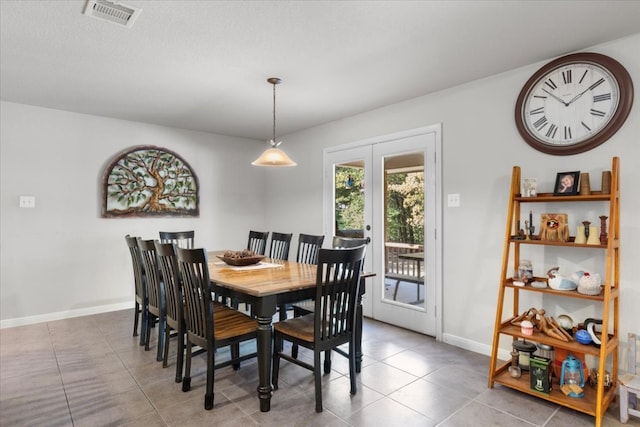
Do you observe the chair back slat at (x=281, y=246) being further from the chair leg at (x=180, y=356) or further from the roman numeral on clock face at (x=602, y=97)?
the roman numeral on clock face at (x=602, y=97)

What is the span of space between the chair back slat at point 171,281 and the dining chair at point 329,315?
0.69 m

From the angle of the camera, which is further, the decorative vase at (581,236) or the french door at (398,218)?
the french door at (398,218)

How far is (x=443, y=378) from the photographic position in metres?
2.65

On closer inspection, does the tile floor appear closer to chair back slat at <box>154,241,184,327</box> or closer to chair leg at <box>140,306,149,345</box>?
chair leg at <box>140,306,149,345</box>

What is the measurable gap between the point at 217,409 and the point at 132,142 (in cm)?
362

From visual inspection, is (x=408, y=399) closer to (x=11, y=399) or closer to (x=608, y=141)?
(x=608, y=141)

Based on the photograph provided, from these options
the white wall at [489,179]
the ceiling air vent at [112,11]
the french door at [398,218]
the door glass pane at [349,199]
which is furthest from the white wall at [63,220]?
the white wall at [489,179]

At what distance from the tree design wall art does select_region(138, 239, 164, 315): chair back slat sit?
1722mm

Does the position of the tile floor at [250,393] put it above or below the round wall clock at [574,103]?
below

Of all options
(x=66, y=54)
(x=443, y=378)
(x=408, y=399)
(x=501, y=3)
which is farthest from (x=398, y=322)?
(x=66, y=54)

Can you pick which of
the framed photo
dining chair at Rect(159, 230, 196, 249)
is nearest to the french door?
the framed photo

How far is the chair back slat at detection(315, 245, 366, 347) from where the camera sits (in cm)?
214

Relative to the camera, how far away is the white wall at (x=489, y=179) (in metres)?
2.39

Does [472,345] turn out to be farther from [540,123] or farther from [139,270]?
[139,270]
